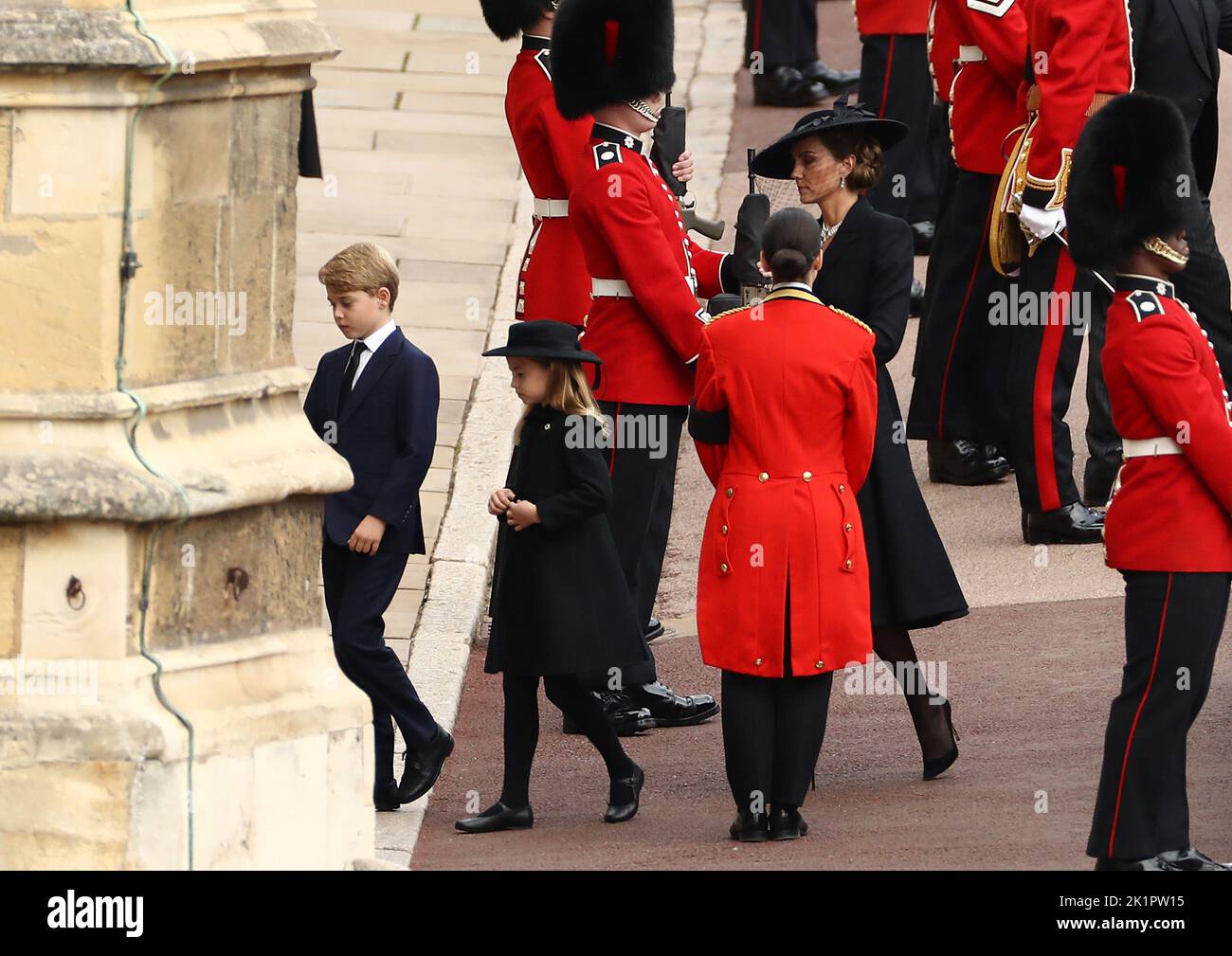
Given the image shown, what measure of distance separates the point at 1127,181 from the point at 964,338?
130 inches

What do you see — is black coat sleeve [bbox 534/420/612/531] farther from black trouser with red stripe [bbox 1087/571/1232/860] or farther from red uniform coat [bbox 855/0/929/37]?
red uniform coat [bbox 855/0/929/37]

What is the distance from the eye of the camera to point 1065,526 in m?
8.81

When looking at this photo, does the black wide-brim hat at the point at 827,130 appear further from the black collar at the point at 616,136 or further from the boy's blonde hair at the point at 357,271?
the boy's blonde hair at the point at 357,271

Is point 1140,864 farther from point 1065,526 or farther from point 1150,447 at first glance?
point 1065,526

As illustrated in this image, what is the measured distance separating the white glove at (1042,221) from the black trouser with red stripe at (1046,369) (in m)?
0.17

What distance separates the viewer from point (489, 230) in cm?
1245

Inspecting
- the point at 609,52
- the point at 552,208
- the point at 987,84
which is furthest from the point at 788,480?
the point at 987,84

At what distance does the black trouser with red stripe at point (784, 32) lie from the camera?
46.6 ft

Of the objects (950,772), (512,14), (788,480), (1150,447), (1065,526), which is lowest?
(950,772)

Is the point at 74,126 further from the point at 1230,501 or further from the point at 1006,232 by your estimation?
the point at 1006,232

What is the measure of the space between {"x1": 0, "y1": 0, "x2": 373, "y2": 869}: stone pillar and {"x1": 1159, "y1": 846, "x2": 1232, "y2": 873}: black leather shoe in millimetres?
2000

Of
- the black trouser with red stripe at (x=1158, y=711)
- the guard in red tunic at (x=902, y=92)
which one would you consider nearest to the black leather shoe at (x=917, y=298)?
the guard in red tunic at (x=902, y=92)

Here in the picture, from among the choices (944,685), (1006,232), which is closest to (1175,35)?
(1006,232)

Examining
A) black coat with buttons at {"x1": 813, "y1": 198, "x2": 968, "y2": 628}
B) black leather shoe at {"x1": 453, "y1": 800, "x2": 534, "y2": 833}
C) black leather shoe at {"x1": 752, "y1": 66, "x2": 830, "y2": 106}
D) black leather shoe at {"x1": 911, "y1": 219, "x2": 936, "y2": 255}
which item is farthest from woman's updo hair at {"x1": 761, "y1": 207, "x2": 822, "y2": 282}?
black leather shoe at {"x1": 752, "y1": 66, "x2": 830, "y2": 106}
